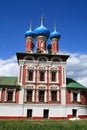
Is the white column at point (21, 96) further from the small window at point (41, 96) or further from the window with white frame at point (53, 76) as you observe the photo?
the window with white frame at point (53, 76)

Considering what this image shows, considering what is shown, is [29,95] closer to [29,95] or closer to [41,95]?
[29,95]

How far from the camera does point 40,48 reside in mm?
37594

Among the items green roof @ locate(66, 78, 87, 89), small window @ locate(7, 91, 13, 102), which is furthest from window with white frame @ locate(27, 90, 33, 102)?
green roof @ locate(66, 78, 87, 89)

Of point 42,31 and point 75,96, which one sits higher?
point 42,31

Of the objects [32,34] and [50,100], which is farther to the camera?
[32,34]

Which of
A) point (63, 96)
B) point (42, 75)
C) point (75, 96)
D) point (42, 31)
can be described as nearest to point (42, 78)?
point (42, 75)

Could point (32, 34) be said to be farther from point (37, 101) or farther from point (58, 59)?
point (37, 101)

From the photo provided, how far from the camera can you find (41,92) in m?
34.7

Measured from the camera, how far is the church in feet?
111

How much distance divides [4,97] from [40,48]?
9.57 m

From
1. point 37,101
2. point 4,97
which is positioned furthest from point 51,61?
point 4,97

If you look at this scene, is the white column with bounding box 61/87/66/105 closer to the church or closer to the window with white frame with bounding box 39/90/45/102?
the church

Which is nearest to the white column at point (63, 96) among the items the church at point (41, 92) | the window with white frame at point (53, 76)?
the church at point (41, 92)

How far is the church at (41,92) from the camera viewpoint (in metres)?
33.7
